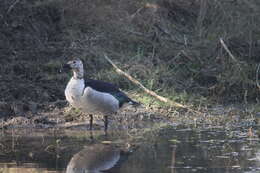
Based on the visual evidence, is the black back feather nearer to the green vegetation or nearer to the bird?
the bird

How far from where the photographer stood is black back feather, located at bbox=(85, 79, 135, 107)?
11.0 metres

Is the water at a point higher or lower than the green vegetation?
lower

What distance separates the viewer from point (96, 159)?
8.88 metres

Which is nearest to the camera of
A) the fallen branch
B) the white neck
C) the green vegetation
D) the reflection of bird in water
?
the reflection of bird in water

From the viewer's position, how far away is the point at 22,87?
12336 millimetres

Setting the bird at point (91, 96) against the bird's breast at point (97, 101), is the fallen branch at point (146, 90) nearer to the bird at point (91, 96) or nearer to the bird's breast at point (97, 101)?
the bird at point (91, 96)

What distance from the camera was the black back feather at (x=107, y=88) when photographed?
1101 centimetres

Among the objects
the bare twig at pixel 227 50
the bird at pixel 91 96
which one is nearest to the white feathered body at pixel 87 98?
the bird at pixel 91 96

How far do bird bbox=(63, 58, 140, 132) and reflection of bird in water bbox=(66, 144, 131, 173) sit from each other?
1.26 meters

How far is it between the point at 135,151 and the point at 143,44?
540 centimetres

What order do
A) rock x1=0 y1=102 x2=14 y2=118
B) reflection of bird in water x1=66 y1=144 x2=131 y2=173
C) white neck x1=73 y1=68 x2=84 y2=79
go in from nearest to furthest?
reflection of bird in water x1=66 y1=144 x2=131 y2=173 → white neck x1=73 y1=68 x2=84 y2=79 → rock x1=0 y1=102 x2=14 y2=118

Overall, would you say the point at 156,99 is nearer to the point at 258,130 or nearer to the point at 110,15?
the point at 258,130

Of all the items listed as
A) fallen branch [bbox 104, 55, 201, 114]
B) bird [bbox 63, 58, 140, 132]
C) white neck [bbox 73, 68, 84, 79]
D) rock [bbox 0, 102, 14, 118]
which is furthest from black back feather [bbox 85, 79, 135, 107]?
rock [bbox 0, 102, 14, 118]

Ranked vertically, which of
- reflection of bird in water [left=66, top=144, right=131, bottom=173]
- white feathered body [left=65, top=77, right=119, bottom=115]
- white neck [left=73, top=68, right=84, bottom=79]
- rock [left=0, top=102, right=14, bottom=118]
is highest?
white neck [left=73, top=68, right=84, bottom=79]
